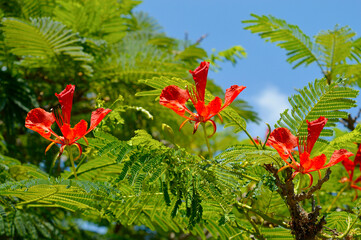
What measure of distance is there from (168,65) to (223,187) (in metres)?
1.52

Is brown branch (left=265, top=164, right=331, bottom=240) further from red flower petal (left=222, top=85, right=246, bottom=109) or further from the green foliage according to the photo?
the green foliage

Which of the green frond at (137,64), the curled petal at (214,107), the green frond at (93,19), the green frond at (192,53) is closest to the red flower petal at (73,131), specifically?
the curled petal at (214,107)

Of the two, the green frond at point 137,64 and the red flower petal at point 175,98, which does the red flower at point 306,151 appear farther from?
the green frond at point 137,64

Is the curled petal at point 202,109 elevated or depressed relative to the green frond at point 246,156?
elevated

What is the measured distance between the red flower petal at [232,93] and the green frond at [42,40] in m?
1.38

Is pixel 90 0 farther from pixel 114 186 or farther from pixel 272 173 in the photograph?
pixel 272 173

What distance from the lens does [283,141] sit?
46.1 inches

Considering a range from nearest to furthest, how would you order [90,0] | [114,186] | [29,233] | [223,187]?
[223,187]
[114,186]
[29,233]
[90,0]

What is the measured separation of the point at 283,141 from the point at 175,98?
310 mm

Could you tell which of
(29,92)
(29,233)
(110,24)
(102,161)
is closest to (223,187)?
(102,161)

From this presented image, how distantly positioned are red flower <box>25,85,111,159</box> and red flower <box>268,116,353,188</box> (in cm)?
46

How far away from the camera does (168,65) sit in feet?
8.42

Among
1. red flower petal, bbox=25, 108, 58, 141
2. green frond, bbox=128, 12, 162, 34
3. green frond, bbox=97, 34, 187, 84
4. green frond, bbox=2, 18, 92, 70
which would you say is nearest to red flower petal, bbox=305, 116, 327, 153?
red flower petal, bbox=25, 108, 58, 141

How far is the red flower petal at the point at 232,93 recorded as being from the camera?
1.21m
